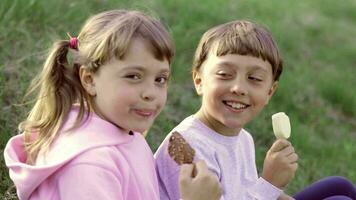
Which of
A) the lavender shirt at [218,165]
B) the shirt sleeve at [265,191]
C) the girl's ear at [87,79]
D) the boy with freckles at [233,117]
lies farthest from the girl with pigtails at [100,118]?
the shirt sleeve at [265,191]

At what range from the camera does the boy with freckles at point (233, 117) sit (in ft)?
8.38

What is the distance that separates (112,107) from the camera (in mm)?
2174

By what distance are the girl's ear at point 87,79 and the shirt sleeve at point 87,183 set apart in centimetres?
29

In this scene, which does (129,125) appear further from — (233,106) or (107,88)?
(233,106)

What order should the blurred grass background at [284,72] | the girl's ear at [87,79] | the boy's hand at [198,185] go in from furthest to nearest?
1. the blurred grass background at [284,72]
2. the girl's ear at [87,79]
3. the boy's hand at [198,185]

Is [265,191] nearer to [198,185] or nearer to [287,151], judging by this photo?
[287,151]

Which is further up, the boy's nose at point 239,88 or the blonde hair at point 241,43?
the blonde hair at point 241,43

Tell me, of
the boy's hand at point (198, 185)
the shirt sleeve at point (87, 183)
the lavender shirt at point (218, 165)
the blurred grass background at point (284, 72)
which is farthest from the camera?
the blurred grass background at point (284, 72)

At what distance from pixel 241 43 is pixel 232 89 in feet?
0.58

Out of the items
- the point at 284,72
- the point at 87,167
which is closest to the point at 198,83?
the point at 87,167

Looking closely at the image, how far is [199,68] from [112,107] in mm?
644

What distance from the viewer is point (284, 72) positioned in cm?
569

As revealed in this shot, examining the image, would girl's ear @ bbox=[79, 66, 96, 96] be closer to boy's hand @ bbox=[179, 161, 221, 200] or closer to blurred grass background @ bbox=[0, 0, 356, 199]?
boy's hand @ bbox=[179, 161, 221, 200]

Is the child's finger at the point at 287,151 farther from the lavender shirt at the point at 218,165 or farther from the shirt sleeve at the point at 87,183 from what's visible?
the shirt sleeve at the point at 87,183
